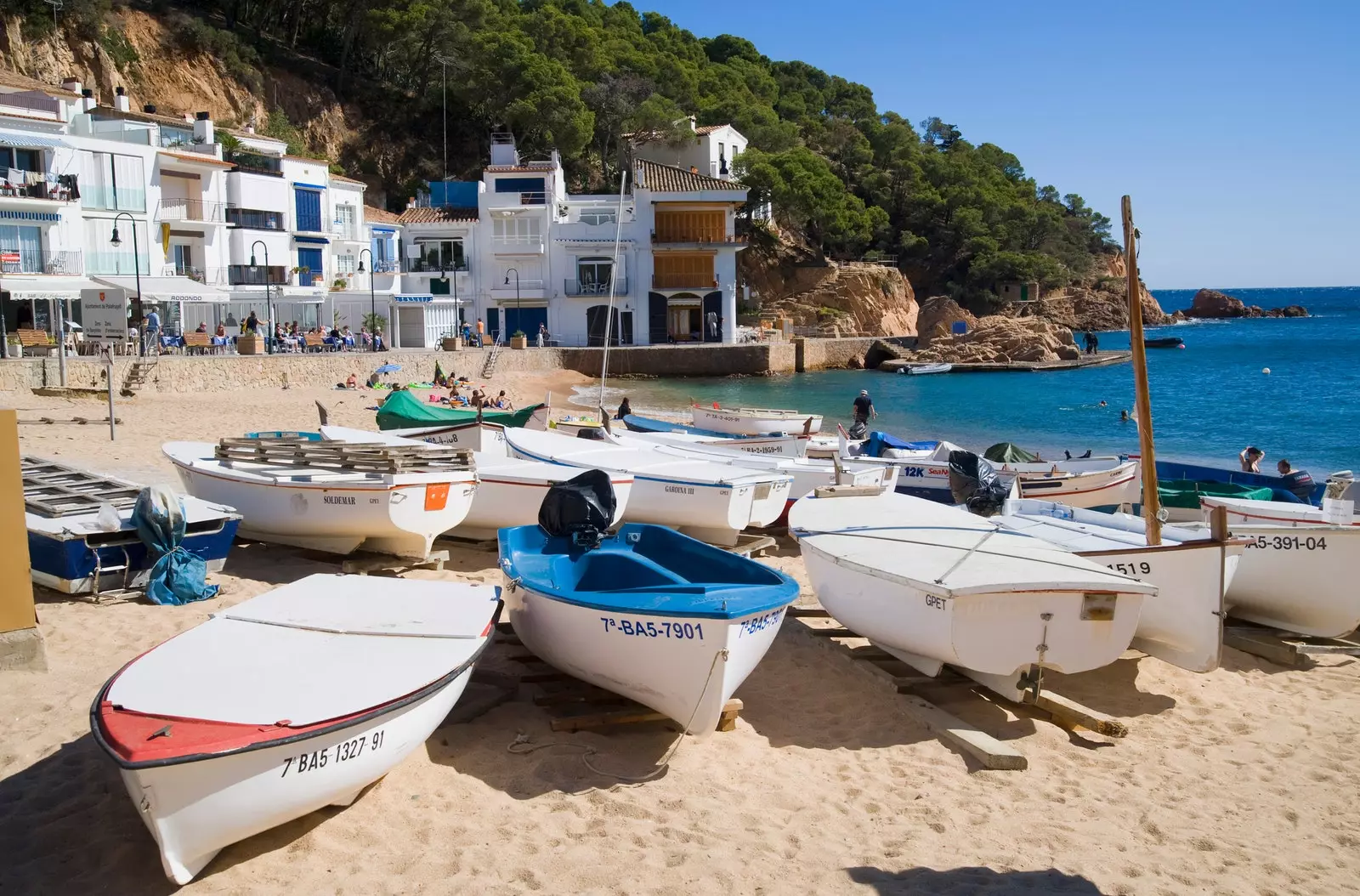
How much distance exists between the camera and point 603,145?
6406cm

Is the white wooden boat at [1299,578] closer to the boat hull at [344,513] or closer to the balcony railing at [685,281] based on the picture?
the boat hull at [344,513]

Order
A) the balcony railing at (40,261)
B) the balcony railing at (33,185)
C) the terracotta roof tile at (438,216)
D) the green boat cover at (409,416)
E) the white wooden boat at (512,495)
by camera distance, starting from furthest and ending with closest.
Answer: the terracotta roof tile at (438,216), the balcony railing at (33,185), the balcony railing at (40,261), the green boat cover at (409,416), the white wooden boat at (512,495)

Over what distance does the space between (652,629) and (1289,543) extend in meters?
6.80

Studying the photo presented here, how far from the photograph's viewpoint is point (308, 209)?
4541cm

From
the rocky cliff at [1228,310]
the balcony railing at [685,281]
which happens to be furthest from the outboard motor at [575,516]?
the rocky cliff at [1228,310]

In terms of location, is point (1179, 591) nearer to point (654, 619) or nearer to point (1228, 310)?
point (654, 619)

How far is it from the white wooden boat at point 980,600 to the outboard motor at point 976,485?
242 cm

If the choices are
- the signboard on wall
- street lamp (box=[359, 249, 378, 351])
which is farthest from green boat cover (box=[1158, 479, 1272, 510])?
the signboard on wall

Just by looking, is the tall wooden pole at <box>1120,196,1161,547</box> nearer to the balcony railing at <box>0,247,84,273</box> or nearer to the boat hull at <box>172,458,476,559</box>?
the boat hull at <box>172,458,476,559</box>

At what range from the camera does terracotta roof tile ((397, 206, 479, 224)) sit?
5050 cm

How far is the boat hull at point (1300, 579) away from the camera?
385 inches

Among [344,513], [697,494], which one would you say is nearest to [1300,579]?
[697,494]

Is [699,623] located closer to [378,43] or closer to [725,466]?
[725,466]

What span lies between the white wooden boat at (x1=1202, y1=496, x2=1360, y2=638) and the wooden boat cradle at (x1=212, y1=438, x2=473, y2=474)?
7.93 meters
